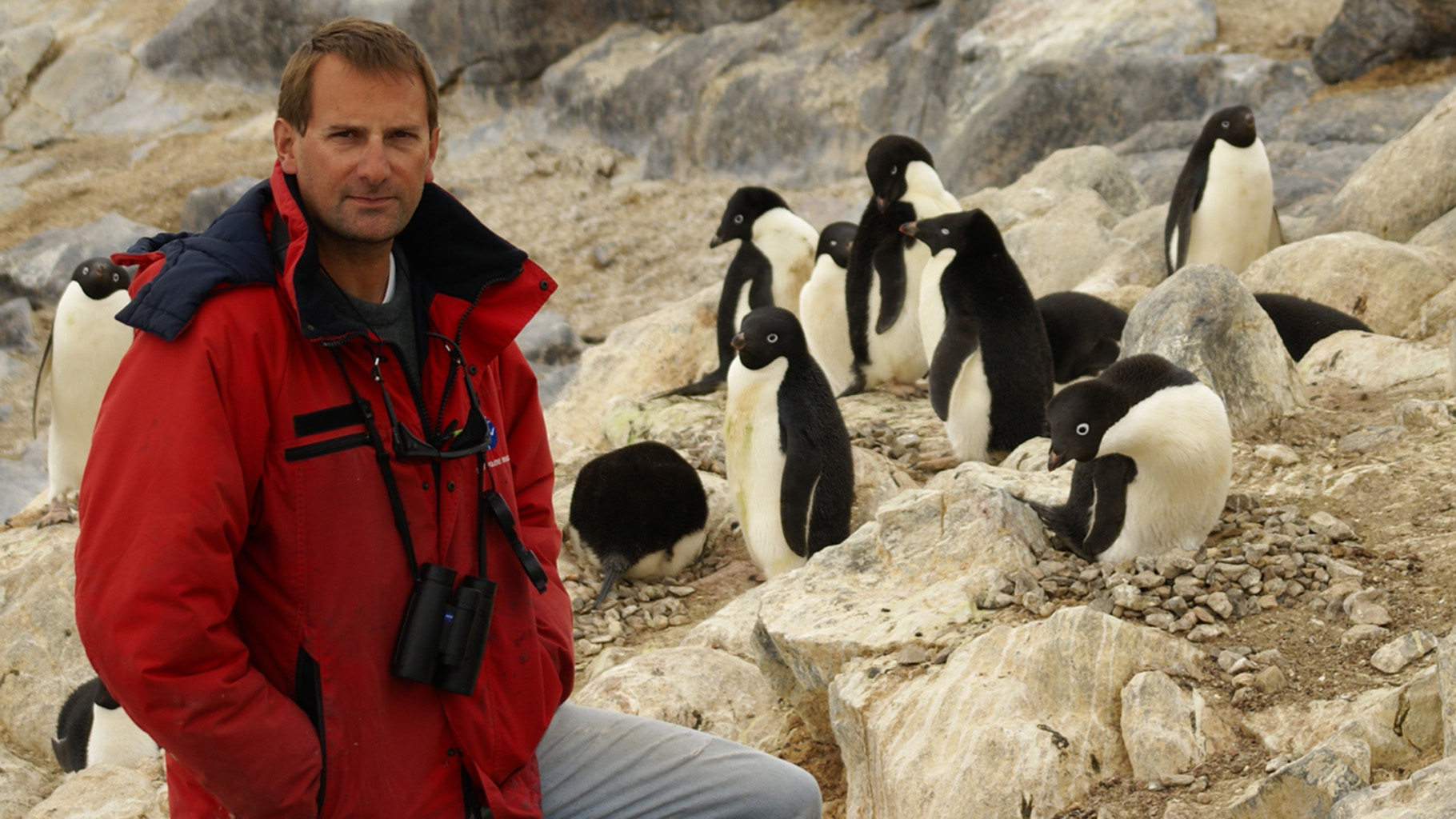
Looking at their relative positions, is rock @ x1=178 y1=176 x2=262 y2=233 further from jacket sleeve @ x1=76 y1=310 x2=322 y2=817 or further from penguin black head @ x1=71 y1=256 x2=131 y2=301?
jacket sleeve @ x1=76 y1=310 x2=322 y2=817

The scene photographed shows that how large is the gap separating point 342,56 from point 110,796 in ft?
9.76

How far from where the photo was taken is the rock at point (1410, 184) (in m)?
8.17

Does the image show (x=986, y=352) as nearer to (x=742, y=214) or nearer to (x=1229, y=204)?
(x=742, y=214)

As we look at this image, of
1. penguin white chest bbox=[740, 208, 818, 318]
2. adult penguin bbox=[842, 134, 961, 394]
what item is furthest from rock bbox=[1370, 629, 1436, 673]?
penguin white chest bbox=[740, 208, 818, 318]

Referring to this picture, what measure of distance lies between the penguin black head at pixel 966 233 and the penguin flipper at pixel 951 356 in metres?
0.33

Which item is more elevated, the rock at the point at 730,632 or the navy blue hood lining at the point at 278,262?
the navy blue hood lining at the point at 278,262

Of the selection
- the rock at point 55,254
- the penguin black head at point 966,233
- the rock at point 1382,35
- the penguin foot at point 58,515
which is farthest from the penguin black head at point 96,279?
the rock at point 1382,35

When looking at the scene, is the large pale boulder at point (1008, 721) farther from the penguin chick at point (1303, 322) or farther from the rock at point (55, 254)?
the rock at point (55, 254)

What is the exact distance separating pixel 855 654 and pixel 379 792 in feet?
5.55

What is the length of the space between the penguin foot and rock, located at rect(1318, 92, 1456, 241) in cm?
792

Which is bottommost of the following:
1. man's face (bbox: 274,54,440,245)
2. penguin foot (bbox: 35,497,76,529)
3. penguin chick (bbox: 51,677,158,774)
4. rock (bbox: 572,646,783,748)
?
penguin chick (bbox: 51,677,158,774)

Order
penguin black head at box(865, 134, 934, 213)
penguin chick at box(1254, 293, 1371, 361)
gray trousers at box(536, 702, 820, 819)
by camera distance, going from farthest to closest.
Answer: penguin black head at box(865, 134, 934, 213), penguin chick at box(1254, 293, 1371, 361), gray trousers at box(536, 702, 820, 819)

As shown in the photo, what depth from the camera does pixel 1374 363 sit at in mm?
5469

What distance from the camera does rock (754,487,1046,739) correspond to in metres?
3.45
